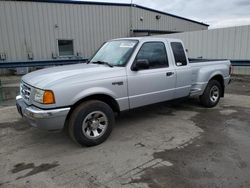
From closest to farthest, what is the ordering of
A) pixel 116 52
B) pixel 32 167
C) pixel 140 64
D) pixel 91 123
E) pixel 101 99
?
pixel 32 167 < pixel 91 123 < pixel 101 99 < pixel 140 64 < pixel 116 52

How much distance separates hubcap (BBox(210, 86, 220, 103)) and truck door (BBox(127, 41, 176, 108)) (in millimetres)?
1832

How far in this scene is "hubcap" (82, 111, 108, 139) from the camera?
4.04 metres

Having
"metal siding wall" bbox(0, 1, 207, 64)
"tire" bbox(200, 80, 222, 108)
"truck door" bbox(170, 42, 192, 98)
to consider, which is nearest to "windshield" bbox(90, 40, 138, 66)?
"truck door" bbox(170, 42, 192, 98)

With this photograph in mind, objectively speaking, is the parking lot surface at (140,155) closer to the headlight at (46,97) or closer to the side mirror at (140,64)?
the headlight at (46,97)

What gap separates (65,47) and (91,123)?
1289 centimetres

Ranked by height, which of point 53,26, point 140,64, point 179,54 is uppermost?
point 53,26

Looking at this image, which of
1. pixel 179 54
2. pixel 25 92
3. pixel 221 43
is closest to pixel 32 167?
A: pixel 25 92

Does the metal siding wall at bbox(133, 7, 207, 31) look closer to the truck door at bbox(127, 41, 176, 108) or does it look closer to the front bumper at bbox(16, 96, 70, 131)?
the truck door at bbox(127, 41, 176, 108)

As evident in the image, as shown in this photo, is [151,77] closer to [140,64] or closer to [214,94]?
[140,64]

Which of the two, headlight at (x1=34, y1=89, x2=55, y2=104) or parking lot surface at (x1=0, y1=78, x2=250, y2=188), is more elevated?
headlight at (x1=34, y1=89, x2=55, y2=104)

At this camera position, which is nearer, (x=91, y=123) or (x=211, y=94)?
(x=91, y=123)

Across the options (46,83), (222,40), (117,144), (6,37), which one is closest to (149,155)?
(117,144)

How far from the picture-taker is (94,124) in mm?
4156

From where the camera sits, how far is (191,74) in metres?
5.79
